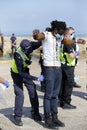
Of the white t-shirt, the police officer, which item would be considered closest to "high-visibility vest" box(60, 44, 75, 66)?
the police officer

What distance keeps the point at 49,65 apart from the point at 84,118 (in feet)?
5.34

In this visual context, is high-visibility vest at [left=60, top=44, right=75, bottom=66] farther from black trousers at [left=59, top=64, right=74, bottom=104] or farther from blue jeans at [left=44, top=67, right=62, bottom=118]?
blue jeans at [left=44, top=67, right=62, bottom=118]

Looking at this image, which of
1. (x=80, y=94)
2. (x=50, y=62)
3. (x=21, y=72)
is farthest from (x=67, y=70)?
(x=80, y=94)

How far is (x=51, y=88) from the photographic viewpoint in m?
8.82

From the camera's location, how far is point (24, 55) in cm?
900

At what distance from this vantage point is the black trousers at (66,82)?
424 inches

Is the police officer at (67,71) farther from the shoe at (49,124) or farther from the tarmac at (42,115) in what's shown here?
the shoe at (49,124)

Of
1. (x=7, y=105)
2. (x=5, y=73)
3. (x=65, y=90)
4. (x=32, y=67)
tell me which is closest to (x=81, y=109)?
(x=65, y=90)

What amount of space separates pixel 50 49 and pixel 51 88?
0.72 m

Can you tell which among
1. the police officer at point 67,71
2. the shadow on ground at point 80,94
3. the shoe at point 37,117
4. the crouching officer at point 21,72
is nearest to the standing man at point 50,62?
the crouching officer at point 21,72

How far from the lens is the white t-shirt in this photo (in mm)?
8766

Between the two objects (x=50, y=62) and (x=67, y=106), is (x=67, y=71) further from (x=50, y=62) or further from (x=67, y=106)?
(x=50, y=62)

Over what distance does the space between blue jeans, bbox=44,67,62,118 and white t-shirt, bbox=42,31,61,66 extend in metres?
0.13

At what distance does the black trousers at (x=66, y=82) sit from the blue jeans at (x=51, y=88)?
5.90ft
